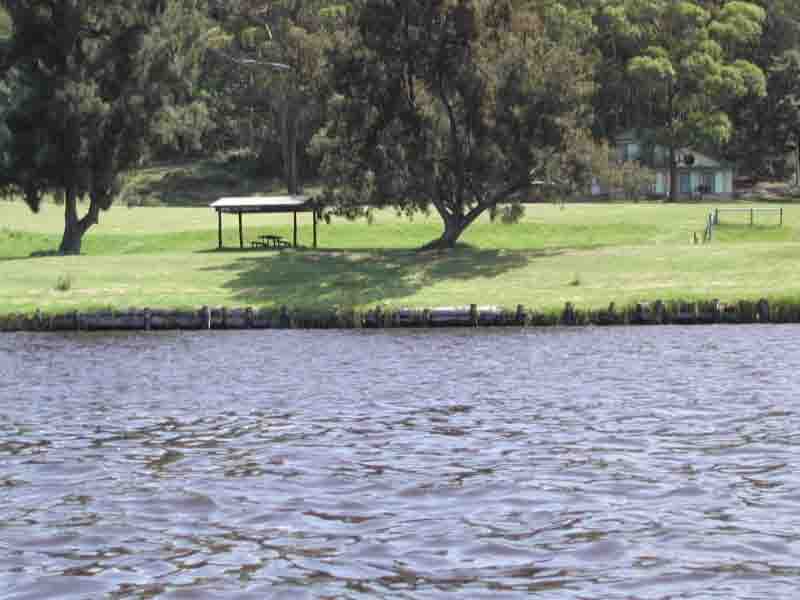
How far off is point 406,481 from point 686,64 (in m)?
109

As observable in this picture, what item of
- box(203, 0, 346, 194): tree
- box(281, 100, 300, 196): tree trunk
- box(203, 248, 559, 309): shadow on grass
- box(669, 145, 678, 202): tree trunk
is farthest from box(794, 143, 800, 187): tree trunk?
box(203, 248, 559, 309): shadow on grass

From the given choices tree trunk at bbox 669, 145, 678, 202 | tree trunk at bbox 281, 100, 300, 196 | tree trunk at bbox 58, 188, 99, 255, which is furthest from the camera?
tree trunk at bbox 281, 100, 300, 196

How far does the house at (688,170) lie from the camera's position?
136500 millimetres

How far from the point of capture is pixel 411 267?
6675 cm

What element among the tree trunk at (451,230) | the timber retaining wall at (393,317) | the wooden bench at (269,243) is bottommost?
the timber retaining wall at (393,317)

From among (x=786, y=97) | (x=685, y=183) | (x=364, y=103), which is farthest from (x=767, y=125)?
(x=364, y=103)

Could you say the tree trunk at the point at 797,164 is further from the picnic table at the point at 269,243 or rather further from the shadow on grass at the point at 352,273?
the shadow on grass at the point at 352,273

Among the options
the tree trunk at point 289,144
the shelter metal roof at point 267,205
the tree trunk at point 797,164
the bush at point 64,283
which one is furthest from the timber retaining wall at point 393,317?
the tree trunk at point 797,164

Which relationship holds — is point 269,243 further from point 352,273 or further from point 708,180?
point 708,180

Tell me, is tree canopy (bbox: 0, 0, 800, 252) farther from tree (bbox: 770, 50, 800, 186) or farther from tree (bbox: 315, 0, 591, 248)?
tree (bbox: 770, 50, 800, 186)

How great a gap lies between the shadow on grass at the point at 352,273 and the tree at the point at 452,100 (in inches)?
138

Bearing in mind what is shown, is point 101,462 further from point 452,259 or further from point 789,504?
point 452,259

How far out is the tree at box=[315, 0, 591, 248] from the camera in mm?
68250

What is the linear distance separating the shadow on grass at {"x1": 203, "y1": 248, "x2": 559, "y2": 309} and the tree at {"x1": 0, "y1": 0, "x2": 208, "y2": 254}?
38.7 feet
